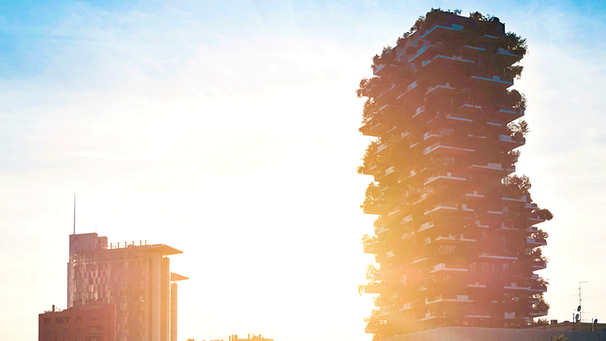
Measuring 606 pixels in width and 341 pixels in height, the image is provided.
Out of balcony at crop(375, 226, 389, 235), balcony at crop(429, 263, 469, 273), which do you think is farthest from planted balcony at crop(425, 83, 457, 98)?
balcony at crop(429, 263, 469, 273)

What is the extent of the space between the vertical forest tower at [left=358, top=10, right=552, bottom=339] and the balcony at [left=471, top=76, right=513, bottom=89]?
23 centimetres

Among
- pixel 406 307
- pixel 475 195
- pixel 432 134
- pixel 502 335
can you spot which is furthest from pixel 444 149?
pixel 502 335

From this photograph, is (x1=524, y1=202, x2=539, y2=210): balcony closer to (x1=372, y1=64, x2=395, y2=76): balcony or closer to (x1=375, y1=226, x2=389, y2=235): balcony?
(x1=375, y1=226, x2=389, y2=235): balcony

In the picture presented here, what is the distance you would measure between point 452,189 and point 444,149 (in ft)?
23.5

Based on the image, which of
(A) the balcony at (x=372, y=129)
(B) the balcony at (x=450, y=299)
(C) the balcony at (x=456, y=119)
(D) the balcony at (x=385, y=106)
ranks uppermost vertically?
(D) the balcony at (x=385, y=106)

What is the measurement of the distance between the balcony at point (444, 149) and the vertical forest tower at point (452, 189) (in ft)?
0.81

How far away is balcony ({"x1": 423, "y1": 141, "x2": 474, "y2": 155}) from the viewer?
149 m

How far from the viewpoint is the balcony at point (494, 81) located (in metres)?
152

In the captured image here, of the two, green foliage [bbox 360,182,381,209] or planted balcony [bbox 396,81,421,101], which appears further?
green foliage [bbox 360,182,381,209]

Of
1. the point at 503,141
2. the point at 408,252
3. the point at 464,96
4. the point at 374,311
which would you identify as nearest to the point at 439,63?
the point at 464,96

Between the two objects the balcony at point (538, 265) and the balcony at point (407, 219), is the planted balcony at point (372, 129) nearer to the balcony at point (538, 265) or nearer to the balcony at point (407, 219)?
the balcony at point (407, 219)

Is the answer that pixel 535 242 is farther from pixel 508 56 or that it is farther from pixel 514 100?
pixel 508 56

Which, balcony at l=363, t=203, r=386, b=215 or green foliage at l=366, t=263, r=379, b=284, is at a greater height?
balcony at l=363, t=203, r=386, b=215

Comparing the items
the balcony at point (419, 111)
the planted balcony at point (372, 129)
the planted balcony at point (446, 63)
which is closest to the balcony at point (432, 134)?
the balcony at point (419, 111)
